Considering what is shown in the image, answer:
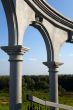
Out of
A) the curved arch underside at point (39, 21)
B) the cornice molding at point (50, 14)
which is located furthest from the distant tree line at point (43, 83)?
the curved arch underside at point (39, 21)

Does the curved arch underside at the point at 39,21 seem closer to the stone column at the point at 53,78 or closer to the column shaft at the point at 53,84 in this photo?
the stone column at the point at 53,78

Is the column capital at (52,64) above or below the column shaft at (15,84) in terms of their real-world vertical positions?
above

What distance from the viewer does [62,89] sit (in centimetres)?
4797

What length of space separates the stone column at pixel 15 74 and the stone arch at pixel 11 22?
243mm

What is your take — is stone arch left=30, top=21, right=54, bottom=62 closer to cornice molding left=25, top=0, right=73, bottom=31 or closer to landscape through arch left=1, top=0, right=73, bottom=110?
landscape through arch left=1, top=0, right=73, bottom=110

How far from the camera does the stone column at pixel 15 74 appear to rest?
25.1 feet

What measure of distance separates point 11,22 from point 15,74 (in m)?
1.40

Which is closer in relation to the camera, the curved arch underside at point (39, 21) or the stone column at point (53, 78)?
the curved arch underside at point (39, 21)

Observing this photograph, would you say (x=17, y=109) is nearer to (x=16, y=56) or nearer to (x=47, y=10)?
(x=16, y=56)

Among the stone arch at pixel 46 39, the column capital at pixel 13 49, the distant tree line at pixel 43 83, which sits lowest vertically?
the distant tree line at pixel 43 83

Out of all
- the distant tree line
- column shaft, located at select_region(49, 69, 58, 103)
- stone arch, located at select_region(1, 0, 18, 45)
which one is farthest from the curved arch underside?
the distant tree line

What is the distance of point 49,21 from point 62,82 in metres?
42.6

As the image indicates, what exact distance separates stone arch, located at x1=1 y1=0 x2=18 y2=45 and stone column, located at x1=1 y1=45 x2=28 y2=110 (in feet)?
0.80

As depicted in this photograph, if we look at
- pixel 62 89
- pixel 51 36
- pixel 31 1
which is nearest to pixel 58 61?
pixel 51 36
